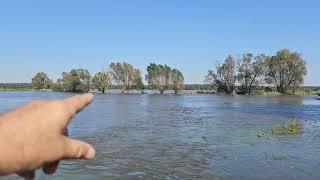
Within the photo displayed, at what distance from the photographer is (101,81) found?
190125 mm

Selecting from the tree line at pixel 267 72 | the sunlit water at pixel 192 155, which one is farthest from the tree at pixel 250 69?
the sunlit water at pixel 192 155

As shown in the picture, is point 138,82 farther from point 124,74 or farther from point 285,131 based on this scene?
point 285,131

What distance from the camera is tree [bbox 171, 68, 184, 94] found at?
628 ft

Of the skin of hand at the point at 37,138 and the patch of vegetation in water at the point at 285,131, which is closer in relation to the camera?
the skin of hand at the point at 37,138

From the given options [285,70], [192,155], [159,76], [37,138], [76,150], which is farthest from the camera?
[159,76]

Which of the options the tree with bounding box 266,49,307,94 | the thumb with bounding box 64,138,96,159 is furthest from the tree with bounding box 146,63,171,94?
the thumb with bounding box 64,138,96,159

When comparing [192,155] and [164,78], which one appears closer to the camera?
[192,155]

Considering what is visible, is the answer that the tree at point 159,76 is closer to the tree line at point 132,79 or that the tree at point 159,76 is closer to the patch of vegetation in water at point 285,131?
the tree line at point 132,79

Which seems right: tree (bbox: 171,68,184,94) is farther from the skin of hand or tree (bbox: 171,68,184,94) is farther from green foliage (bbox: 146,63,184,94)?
the skin of hand

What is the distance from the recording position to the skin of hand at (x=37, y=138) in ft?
6.48

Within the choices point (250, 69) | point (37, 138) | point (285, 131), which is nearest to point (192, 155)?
point (285, 131)

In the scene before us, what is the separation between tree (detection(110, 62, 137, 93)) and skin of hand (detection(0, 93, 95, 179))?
193 metres

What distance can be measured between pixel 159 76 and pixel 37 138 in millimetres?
193293

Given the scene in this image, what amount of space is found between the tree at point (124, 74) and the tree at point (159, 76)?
21.3 ft
